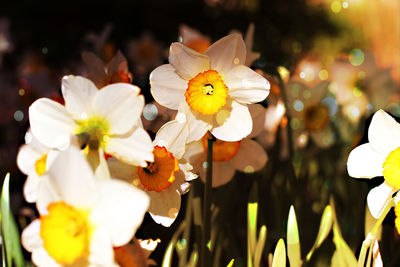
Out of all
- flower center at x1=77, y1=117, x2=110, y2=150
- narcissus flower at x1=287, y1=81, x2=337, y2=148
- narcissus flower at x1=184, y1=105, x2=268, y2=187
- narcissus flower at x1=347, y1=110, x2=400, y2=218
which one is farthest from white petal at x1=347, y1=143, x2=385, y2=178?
narcissus flower at x1=287, y1=81, x2=337, y2=148

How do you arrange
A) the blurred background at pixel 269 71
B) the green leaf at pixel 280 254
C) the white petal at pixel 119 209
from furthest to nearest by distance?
the blurred background at pixel 269 71
the green leaf at pixel 280 254
the white petal at pixel 119 209

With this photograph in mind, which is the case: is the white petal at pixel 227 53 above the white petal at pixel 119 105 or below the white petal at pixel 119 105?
above

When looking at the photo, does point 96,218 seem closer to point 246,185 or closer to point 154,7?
point 246,185

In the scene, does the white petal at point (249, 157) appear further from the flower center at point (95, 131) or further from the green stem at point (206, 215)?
the flower center at point (95, 131)

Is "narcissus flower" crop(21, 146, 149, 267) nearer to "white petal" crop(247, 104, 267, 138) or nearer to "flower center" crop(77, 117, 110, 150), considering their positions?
"flower center" crop(77, 117, 110, 150)

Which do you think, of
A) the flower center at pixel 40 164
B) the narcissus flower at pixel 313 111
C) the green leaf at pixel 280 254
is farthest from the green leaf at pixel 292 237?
the narcissus flower at pixel 313 111

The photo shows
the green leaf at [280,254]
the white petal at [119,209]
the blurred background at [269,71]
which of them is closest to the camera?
the white petal at [119,209]
